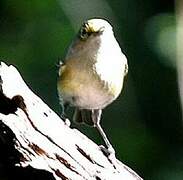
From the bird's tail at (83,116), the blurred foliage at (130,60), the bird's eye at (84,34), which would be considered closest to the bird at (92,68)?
the bird's eye at (84,34)

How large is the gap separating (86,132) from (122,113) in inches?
12.9

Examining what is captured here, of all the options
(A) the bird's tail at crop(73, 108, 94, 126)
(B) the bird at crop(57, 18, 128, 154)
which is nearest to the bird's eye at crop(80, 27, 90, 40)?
(B) the bird at crop(57, 18, 128, 154)

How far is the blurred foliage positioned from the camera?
231 inches

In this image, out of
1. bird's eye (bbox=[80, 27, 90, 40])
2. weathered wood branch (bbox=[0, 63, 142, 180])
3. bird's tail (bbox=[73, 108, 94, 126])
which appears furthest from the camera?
bird's tail (bbox=[73, 108, 94, 126])

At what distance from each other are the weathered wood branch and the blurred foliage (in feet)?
7.14

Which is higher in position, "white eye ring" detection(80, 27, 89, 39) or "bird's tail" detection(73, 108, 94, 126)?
"white eye ring" detection(80, 27, 89, 39)

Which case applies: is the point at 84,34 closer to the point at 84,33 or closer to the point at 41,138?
the point at 84,33

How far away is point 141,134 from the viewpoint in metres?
5.96

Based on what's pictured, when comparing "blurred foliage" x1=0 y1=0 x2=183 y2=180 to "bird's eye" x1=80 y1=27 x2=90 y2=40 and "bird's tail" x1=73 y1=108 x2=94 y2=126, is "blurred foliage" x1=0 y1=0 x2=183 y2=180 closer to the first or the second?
"bird's tail" x1=73 y1=108 x2=94 y2=126

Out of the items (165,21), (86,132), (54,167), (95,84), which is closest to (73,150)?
(54,167)

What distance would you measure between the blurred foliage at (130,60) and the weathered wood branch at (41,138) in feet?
7.14

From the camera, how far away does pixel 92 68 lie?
4234 millimetres

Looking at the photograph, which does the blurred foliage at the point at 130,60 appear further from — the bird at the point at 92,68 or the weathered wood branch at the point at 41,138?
the weathered wood branch at the point at 41,138

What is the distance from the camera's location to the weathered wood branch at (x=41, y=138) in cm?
318
